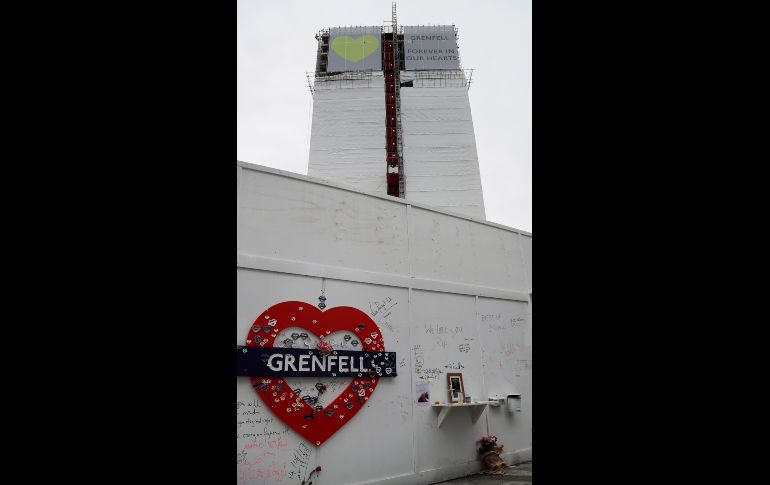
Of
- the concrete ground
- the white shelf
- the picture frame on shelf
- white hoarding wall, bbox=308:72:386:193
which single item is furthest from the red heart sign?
white hoarding wall, bbox=308:72:386:193

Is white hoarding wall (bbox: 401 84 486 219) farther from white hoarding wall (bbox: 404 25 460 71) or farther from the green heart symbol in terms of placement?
the green heart symbol

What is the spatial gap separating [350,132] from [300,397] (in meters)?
27.4

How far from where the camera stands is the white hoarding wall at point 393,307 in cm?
726

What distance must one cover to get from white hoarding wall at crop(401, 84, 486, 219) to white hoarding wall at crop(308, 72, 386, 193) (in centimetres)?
159

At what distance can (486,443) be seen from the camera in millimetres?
9258

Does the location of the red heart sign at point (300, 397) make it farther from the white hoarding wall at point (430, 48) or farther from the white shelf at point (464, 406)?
the white hoarding wall at point (430, 48)

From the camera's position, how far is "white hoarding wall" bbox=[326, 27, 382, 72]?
3628cm

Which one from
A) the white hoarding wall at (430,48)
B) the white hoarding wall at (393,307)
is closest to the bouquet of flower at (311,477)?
the white hoarding wall at (393,307)

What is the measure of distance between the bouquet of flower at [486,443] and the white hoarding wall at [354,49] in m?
29.9
